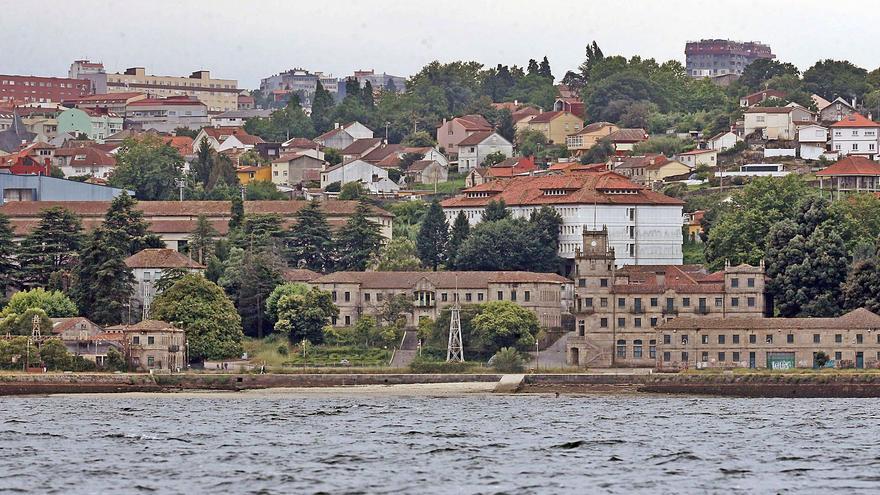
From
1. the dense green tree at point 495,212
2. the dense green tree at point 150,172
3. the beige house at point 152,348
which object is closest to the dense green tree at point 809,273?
the dense green tree at point 495,212

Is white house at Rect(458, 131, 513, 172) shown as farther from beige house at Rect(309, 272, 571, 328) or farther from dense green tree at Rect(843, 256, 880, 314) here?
dense green tree at Rect(843, 256, 880, 314)

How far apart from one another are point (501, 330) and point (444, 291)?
8.46 m

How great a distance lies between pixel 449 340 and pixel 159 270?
18.5 metres

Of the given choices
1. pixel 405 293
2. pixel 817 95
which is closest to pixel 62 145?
pixel 817 95

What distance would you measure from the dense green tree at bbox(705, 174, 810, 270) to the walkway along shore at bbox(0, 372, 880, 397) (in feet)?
54.4

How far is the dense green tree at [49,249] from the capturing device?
4626 inches

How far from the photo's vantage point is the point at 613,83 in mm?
182875

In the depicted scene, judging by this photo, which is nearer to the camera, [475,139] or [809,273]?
[809,273]

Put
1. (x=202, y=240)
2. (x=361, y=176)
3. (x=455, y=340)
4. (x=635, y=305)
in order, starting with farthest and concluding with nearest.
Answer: (x=361, y=176) < (x=202, y=240) < (x=455, y=340) < (x=635, y=305)

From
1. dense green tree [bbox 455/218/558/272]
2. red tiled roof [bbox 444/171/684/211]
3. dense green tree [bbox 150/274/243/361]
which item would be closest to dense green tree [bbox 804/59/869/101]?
red tiled roof [bbox 444/171/684/211]

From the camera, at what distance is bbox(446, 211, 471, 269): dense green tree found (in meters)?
124

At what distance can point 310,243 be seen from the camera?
125 metres

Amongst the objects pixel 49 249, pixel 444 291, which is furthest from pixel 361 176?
pixel 444 291

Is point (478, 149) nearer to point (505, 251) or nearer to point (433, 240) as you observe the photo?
point (433, 240)
